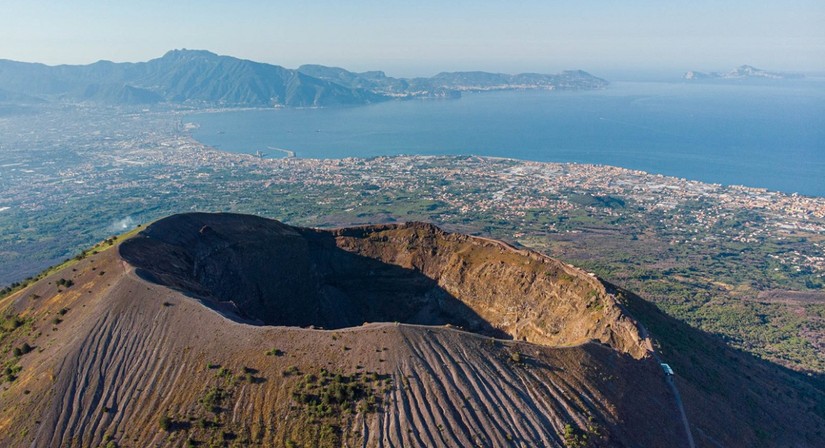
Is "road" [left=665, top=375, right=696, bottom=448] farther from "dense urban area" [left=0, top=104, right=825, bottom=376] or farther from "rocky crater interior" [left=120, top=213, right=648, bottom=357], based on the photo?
"dense urban area" [left=0, top=104, right=825, bottom=376]

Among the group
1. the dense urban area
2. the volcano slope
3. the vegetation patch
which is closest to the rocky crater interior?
the volcano slope

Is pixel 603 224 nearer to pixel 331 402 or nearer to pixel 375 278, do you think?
pixel 375 278

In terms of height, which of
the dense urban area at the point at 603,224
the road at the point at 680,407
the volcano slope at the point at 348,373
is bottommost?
the dense urban area at the point at 603,224

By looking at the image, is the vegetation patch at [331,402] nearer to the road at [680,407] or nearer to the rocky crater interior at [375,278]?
the rocky crater interior at [375,278]

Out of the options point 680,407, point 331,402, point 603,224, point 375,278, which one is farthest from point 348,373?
point 603,224

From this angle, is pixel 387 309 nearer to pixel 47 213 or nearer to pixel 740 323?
pixel 740 323

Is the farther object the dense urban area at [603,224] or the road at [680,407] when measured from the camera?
the dense urban area at [603,224]

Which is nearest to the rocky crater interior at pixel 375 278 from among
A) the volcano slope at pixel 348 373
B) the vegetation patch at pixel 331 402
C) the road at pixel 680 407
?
the volcano slope at pixel 348 373
